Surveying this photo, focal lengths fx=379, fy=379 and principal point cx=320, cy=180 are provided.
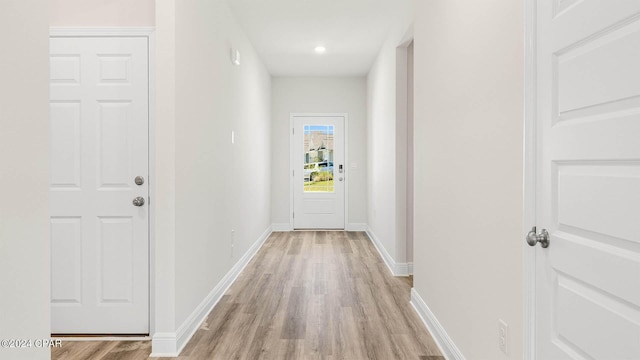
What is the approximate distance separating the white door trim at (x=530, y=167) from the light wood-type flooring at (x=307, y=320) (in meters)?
1.03

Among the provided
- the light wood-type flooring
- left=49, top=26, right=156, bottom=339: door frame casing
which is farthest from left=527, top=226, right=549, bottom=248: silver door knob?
left=49, top=26, right=156, bottom=339: door frame casing

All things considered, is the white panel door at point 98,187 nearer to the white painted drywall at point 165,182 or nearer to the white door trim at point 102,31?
the white door trim at point 102,31

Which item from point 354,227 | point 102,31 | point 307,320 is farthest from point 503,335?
point 354,227

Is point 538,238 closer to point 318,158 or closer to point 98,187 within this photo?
point 98,187

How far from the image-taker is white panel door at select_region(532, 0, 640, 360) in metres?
0.93

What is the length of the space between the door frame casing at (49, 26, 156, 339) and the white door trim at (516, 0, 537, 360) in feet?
6.90

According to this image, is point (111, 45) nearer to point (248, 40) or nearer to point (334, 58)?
point (248, 40)

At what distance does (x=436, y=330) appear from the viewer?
245 cm

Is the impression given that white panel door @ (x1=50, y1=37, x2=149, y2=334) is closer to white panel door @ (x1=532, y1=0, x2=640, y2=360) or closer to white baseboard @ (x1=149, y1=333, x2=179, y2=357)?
white baseboard @ (x1=149, y1=333, x2=179, y2=357)

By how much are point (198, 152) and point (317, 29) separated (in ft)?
7.89

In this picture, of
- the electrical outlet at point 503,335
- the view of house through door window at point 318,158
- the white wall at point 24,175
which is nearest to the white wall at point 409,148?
the electrical outlet at point 503,335

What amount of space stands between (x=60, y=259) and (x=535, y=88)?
2.82 metres

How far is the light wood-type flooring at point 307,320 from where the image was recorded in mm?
2287

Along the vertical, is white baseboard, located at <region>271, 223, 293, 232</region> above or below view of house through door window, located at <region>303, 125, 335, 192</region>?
below
